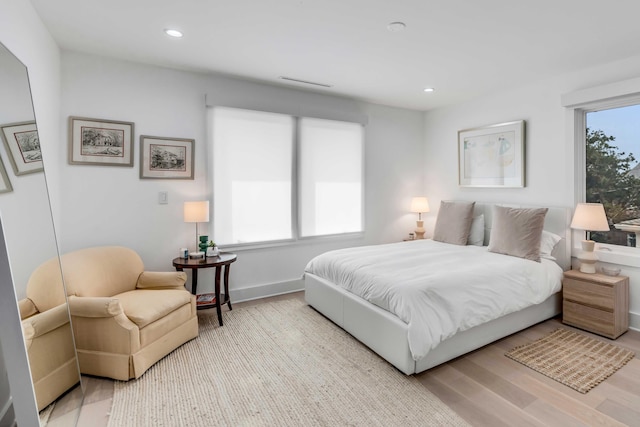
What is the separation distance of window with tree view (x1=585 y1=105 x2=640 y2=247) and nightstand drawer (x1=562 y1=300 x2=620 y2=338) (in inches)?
33.7

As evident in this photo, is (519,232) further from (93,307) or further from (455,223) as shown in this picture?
(93,307)

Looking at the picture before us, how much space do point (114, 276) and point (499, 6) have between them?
140 inches

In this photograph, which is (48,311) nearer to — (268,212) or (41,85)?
(41,85)

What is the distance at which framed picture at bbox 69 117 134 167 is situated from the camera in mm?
2867

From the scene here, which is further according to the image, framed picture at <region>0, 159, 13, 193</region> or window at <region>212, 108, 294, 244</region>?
window at <region>212, 108, 294, 244</region>

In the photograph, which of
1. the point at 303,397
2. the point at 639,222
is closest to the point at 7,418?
the point at 303,397

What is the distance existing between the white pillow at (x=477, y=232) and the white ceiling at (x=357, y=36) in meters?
1.69

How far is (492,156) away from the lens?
411 centimetres

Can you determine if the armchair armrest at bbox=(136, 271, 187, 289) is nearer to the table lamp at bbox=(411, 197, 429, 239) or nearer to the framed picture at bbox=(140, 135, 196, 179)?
the framed picture at bbox=(140, 135, 196, 179)

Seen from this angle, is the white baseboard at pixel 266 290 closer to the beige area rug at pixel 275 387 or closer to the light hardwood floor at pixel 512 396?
the beige area rug at pixel 275 387

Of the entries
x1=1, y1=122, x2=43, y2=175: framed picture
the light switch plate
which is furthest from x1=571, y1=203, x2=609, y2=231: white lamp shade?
x1=1, y1=122, x2=43, y2=175: framed picture

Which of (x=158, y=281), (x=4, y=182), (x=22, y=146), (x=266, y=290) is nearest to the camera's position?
(x=4, y=182)

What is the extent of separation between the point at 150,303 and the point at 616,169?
451 cm

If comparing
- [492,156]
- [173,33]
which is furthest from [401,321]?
[492,156]
